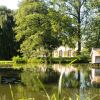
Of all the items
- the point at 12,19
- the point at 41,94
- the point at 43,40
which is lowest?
the point at 41,94

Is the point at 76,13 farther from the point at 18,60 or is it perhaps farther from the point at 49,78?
the point at 49,78

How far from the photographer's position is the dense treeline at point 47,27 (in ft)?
189

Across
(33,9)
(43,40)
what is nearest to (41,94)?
(43,40)

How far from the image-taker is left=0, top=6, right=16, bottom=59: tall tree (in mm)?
61062

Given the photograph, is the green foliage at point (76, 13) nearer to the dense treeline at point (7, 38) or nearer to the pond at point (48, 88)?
the dense treeline at point (7, 38)

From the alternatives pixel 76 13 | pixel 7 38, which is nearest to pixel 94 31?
pixel 76 13

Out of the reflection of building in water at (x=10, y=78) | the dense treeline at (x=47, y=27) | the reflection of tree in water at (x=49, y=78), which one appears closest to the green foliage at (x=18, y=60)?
the dense treeline at (x=47, y=27)

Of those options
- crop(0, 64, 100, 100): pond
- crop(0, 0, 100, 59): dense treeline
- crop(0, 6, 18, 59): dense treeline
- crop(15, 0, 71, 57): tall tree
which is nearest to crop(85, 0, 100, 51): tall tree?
crop(0, 0, 100, 59): dense treeline

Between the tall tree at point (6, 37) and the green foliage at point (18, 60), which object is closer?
the green foliage at point (18, 60)

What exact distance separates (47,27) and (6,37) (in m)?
6.92

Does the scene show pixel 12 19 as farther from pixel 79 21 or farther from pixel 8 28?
pixel 79 21

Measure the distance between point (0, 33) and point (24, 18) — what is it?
215 inches

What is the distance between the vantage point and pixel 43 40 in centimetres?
5738

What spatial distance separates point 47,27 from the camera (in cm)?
6188
